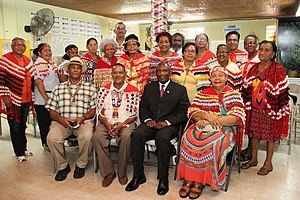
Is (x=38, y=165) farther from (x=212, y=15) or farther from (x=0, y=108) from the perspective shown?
(x=212, y=15)

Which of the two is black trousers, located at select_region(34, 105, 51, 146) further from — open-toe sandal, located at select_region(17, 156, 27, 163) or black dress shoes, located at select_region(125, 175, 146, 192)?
black dress shoes, located at select_region(125, 175, 146, 192)

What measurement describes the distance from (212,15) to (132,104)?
23.7ft

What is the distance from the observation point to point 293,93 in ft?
15.3

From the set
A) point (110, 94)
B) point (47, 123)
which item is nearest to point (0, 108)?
point (47, 123)

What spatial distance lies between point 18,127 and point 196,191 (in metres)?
2.38

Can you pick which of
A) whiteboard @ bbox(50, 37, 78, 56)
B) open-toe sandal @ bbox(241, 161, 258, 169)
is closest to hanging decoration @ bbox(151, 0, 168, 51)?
open-toe sandal @ bbox(241, 161, 258, 169)

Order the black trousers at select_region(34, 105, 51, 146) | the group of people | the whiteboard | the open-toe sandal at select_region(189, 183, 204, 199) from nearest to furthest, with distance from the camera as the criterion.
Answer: the open-toe sandal at select_region(189, 183, 204, 199), the group of people, the black trousers at select_region(34, 105, 51, 146), the whiteboard

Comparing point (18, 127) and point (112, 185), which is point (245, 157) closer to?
point (112, 185)

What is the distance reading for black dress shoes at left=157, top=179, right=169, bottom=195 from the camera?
2844mm

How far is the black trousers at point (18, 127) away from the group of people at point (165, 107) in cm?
1

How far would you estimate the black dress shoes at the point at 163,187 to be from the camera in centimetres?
284

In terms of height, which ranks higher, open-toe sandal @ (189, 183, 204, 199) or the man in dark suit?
the man in dark suit

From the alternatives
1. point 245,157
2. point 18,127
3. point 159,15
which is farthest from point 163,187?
point 159,15

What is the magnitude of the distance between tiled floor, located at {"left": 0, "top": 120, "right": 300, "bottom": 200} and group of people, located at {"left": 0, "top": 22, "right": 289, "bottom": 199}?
0.33 feet
